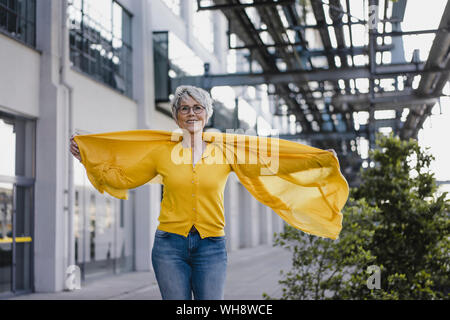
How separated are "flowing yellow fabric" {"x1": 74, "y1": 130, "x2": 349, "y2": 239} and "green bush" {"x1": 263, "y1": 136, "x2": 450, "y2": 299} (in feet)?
8.65

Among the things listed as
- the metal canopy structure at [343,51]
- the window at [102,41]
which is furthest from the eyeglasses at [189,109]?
the window at [102,41]

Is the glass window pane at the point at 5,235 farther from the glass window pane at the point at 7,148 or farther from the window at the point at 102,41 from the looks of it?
the window at the point at 102,41

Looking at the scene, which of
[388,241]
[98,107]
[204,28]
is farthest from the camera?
[204,28]

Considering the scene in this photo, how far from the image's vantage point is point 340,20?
1361 centimetres

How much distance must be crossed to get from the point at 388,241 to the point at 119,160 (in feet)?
14.6

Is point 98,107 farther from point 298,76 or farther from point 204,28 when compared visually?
point 204,28

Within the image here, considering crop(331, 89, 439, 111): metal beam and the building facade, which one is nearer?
the building facade

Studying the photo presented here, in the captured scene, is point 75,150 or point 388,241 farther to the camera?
point 388,241

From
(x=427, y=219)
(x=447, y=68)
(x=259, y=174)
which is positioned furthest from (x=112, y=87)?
(x=259, y=174)

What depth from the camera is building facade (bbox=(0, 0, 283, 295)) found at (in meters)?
11.5

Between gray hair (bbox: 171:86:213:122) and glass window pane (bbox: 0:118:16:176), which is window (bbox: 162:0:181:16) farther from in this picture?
gray hair (bbox: 171:86:213:122)

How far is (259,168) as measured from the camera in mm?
3562
